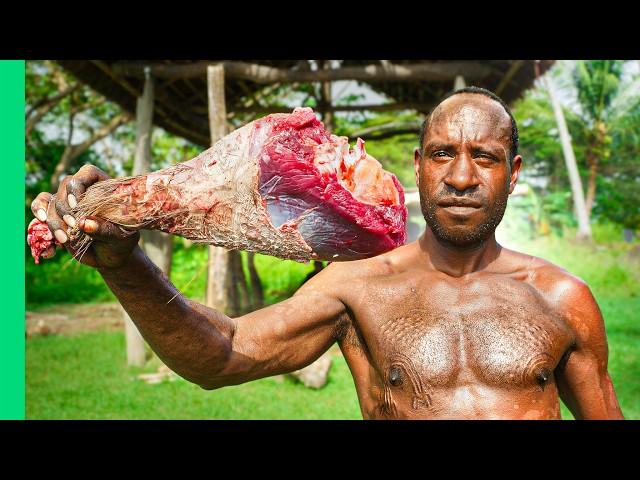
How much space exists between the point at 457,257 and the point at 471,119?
1.63 ft

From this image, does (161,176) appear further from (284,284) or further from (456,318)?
→ (284,284)

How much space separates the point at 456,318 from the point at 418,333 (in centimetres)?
15

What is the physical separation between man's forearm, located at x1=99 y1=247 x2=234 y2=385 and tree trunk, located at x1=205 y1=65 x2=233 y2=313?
4044 mm

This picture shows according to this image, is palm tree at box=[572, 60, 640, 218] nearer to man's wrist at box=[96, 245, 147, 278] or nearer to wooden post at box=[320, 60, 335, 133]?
wooden post at box=[320, 60, 335, 133]

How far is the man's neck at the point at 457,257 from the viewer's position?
7.74ft

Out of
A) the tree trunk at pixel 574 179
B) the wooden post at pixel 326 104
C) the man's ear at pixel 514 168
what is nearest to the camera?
A: the man's ear at pixel 514 168

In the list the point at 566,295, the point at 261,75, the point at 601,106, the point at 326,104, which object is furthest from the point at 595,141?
the point at 566,295

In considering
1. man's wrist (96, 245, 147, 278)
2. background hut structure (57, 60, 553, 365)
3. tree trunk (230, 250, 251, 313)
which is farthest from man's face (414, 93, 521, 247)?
tree trunk (230, 250, 251, 313)

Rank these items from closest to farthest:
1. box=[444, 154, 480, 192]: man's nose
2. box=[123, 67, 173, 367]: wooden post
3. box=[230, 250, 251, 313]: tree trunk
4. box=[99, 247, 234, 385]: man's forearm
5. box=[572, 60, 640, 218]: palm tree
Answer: box=[99, 247, 234, 385]: man's forearm, box=[444, 154, 480, 192]: man's nose, box=[123, 67, 173, 367]: wooden post, box=[230, 250, 251, 313]: tree trunk, box=[572, 60, 640, 218]: palm tree

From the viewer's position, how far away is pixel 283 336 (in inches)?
88.6

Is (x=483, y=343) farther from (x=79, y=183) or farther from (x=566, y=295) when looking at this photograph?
(x=79, y=183)

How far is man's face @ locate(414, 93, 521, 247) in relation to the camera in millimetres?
2123

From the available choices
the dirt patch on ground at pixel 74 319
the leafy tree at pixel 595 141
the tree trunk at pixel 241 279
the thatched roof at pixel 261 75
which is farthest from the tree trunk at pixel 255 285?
the leafy tree at pixel 595 141

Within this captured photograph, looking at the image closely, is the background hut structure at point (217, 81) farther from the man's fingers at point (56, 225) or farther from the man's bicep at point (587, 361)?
the man's fingers at point (56, 225)
